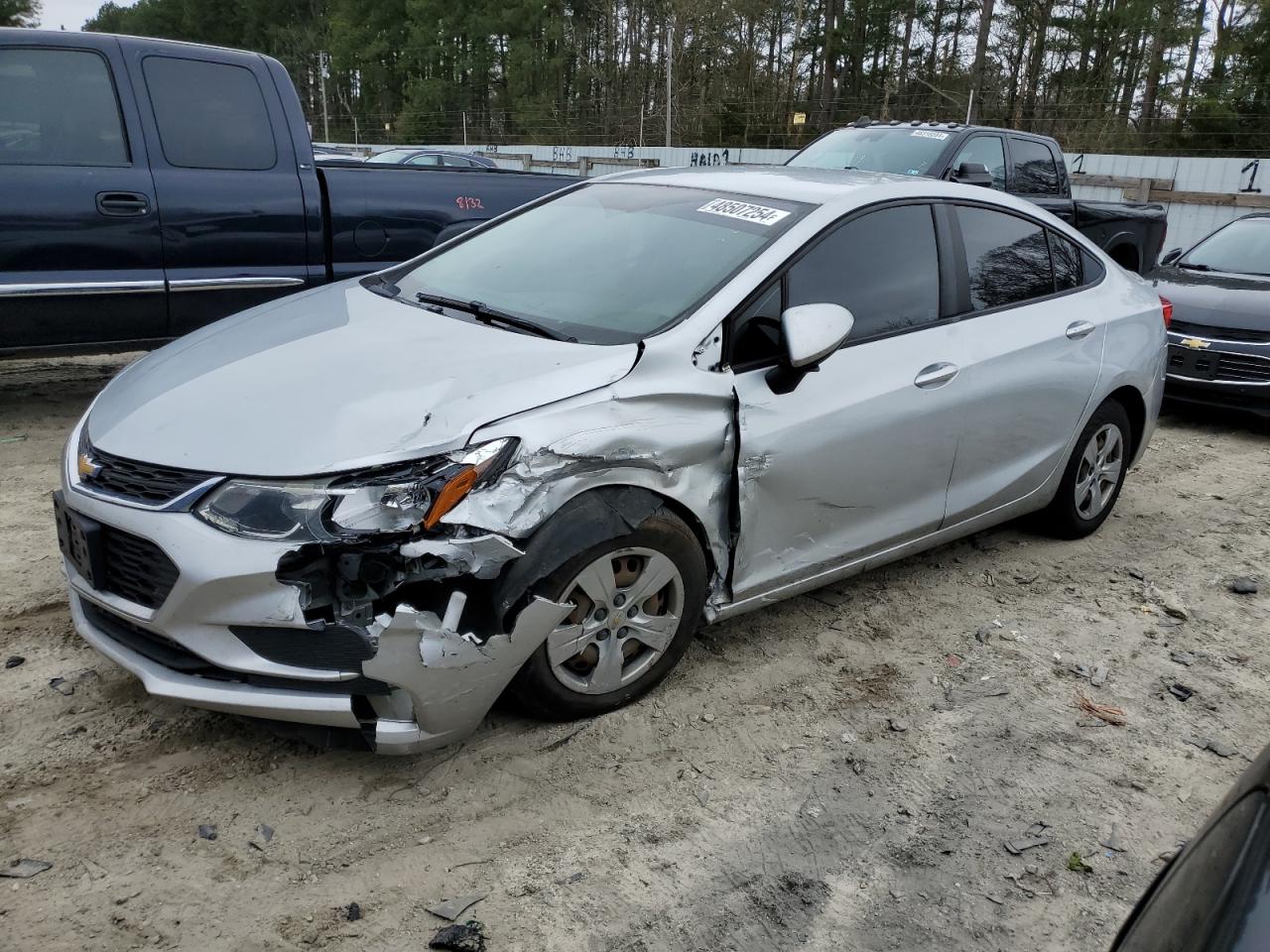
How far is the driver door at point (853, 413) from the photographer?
3.37 metres

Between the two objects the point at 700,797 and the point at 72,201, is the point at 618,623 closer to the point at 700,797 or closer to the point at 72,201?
the point at 700,797

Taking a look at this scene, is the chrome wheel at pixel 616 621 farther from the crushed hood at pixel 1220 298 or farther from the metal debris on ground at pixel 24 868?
the crushed hood at pixel 1220 298

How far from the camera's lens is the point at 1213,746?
3.36 m

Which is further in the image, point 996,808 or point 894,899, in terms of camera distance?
point 996,808

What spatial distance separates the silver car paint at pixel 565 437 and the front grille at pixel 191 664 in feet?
0.11

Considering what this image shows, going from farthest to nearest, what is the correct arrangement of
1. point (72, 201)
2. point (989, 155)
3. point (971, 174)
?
point (989, 155)
point (971, 174)
point (72, 201)

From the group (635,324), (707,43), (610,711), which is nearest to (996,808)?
(610,711)

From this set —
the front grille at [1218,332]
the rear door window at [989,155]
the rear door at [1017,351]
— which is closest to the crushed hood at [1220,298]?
the front grille at [1218,332]

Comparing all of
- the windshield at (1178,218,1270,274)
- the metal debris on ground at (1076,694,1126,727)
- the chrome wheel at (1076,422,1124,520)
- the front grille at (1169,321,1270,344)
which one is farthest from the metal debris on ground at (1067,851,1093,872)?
the windshield at (1178,218,1270,274)

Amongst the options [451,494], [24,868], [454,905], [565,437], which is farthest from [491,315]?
[24,868]

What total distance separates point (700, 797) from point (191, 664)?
144 centimetres

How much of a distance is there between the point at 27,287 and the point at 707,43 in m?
34.9

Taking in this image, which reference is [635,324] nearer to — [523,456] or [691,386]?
[691,386]

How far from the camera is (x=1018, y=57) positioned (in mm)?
31969
